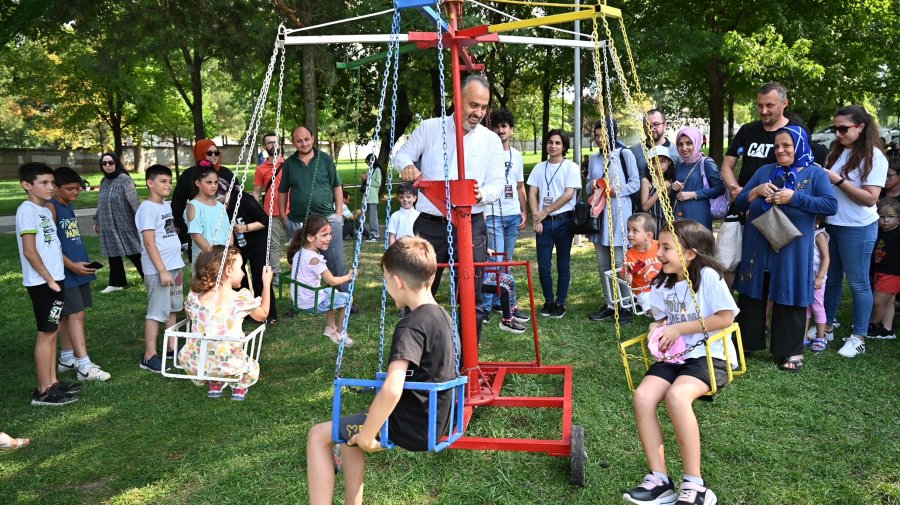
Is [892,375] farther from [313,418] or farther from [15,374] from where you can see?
[15,374]

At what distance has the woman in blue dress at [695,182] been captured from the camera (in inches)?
241

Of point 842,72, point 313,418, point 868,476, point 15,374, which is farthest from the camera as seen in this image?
point 842,72

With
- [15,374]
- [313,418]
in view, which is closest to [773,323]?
[313,418]

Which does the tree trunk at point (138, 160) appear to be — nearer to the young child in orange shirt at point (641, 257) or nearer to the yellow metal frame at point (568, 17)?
the young child in orange shirt at point (641, 257)

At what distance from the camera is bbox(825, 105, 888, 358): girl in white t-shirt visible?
17.2 feet

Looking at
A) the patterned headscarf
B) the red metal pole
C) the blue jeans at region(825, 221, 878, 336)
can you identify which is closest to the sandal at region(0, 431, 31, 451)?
the red metal pole

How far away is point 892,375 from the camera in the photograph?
4.98 metres

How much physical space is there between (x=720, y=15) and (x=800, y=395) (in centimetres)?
1638

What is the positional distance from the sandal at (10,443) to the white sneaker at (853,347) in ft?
19.8

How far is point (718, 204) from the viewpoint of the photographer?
244 inches

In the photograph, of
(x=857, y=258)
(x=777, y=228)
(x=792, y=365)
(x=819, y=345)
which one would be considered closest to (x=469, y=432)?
(x=792, y=365)

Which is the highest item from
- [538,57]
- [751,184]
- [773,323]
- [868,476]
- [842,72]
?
[538,57]

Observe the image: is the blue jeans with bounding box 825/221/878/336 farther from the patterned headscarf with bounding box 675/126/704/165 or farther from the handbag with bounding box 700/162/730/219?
the patterned headscarf with bounding box 675/126/704/165

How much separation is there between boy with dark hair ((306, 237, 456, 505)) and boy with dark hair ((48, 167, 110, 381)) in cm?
335
